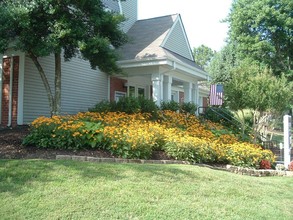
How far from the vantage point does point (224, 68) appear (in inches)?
1204

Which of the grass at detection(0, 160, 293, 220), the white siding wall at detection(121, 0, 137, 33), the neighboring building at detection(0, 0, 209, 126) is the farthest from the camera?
the white siding wall at detection(121, 0, 137, 33)

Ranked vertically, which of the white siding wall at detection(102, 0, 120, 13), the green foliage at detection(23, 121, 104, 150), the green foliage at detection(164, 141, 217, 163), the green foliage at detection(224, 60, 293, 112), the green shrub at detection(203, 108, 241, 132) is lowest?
the green foliage at detection(164, 141, 217, 163)

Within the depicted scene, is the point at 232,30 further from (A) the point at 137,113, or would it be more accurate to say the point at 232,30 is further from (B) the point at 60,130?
(B) the point at 60,130

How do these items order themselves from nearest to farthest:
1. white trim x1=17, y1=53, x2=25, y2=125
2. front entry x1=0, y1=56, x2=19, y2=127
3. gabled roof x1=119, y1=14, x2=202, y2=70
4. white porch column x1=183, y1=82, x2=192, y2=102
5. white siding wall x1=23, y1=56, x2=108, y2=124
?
white trim x1=17, y1=53, x2=25, y2=125
front entry x1=0, y1=56, x2=19, y2=127
white siding wall x1=23, y1=56, x2=108, y2=124
gabled roof x1=119, y1=14, x2=202, y2=70
white porch column x1=183, y1=82, x2=192, y2=102

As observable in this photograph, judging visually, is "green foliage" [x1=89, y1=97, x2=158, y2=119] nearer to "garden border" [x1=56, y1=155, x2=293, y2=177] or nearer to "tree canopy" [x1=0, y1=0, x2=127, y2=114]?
"tree canopy" [x1=0, y1=0, x2=127, y2=114]

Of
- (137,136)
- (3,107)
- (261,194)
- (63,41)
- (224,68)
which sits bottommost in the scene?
(261,194)

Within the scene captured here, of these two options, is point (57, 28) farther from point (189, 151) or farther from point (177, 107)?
point (177, 107)

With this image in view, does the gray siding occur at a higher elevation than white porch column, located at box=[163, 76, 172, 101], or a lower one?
higher

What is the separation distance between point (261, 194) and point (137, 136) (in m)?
3.12

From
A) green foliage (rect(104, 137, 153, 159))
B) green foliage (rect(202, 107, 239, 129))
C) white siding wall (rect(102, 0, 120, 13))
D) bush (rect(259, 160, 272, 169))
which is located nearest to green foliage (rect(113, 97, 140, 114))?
green foliage (rect(104, 137, 153, 159))

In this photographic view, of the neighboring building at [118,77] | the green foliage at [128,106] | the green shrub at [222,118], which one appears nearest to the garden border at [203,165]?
the green foliage at [128,106]

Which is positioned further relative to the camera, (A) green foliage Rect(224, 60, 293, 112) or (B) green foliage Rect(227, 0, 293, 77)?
(B) green foliage Rect(227, 0, 293, 77)

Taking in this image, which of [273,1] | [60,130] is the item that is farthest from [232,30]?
[60,130]

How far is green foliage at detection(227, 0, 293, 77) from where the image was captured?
74.8 feet
